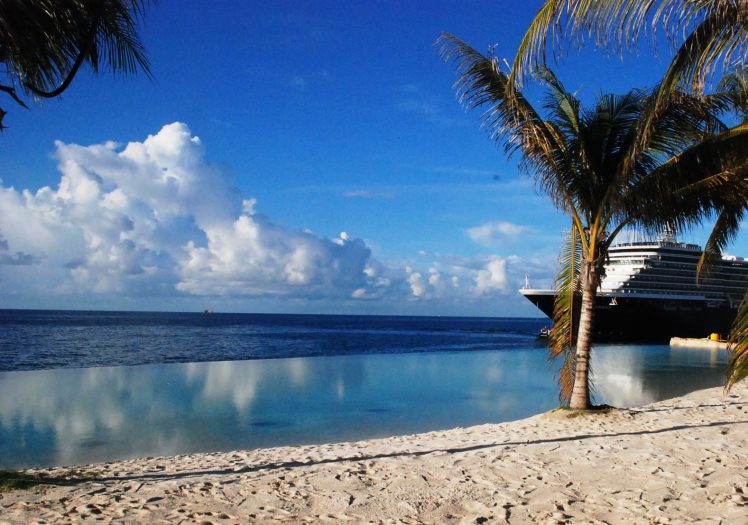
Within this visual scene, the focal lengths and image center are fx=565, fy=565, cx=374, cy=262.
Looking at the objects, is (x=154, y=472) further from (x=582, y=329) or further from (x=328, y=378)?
(x=328, y=378)

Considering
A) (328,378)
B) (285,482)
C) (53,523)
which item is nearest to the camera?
(53,523)

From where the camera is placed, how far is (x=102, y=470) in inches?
240

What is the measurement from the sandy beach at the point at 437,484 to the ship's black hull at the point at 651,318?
119 feet

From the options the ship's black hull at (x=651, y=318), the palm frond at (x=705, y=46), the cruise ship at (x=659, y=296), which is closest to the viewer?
the palm frond at (x=705, y=46)

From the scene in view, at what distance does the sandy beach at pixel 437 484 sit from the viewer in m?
4.41

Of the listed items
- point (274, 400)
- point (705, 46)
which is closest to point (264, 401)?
point (274, 400)

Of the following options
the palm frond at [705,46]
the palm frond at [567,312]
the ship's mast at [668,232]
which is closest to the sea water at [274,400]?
the palm frond at [567,312]

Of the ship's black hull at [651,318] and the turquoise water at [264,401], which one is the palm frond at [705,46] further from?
the ship's black hull at [651,318]

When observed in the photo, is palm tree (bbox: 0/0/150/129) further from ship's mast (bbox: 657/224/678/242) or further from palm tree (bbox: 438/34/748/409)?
ship's mast (bbox: 657/224/678/242)

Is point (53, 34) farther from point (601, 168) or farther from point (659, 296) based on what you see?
point (659, 296)

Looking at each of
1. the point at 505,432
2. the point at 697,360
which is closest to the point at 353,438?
the point at 505,432

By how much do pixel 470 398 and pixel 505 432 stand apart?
5.64 metres

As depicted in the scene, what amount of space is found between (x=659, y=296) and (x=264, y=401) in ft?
131

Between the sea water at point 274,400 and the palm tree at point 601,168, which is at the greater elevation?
the palm tree at point 601,168
